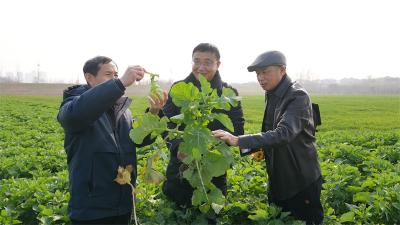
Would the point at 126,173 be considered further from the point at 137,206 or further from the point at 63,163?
the point at 63,163

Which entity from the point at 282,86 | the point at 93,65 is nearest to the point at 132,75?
the point at 93,65

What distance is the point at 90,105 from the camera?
8.27 ft

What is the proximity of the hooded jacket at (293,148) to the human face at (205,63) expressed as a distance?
62cm

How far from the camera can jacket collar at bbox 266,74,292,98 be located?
3197 millimetres

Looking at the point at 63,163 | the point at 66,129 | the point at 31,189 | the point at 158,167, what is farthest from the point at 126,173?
the point at 63,163

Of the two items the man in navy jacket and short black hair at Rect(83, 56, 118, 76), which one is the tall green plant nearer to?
the man in navy jacket

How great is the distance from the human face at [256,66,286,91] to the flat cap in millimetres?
61

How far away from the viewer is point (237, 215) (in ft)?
11.4

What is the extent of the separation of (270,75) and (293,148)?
658 millimetres

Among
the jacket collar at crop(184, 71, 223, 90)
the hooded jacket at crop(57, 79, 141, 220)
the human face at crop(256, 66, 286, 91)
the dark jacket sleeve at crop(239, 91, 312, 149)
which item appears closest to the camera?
the hooded jacket at crop(57, 79, 141, 220)

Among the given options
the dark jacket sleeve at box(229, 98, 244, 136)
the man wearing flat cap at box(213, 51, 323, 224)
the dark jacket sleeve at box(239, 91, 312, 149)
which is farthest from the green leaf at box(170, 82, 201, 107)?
the dark jacket sleeve at box(229, 98, 244, 136)

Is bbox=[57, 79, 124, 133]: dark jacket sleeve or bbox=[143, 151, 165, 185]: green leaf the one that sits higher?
bbox=[57, 79, 124, 133]: dark jacket sleeve

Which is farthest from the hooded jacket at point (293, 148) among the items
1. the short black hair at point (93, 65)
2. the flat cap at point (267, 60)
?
the short black hair at point (93, 65)

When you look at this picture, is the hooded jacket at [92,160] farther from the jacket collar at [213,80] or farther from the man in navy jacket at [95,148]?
the jacket collar at [213,80]
